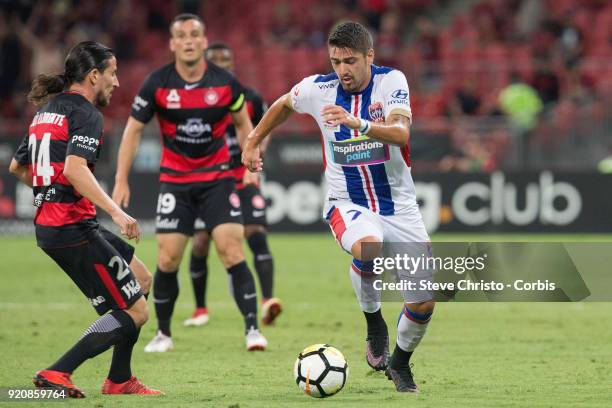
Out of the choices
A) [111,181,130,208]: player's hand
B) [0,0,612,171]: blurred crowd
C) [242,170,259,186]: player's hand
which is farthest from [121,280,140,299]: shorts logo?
[0,0,612,171]: blurred crowd

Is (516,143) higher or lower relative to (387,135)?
lower

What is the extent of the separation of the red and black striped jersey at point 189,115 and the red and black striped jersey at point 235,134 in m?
1.35

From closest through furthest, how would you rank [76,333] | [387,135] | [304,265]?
[387,135] → [76,333] → [304,265]

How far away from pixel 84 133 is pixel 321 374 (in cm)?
204

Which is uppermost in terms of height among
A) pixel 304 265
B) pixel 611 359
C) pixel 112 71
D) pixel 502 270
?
pixel 112 71

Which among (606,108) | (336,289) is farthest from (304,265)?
(606,108)

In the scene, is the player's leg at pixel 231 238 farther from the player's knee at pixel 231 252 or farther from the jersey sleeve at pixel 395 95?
the jersey sleeve at pixel 395 95

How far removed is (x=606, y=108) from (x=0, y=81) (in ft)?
40.8

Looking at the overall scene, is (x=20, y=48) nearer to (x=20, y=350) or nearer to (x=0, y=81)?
(x=0, y=81)

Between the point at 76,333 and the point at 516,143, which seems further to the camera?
the point at 516,143

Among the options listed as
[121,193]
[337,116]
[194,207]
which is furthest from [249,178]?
[337,116]

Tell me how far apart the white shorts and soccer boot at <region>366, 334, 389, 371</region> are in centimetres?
79

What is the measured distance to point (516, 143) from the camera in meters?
19.5

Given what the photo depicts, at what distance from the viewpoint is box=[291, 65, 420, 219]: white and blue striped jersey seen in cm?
729
